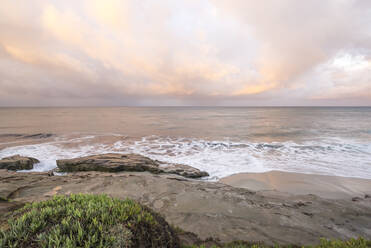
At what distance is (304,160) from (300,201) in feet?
26.8

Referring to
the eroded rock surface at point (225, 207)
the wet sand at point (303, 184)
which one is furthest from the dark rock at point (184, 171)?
the eroded rock surface at point (225, 207)

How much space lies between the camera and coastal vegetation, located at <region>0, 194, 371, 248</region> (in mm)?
1892

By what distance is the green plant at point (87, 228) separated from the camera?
189cm

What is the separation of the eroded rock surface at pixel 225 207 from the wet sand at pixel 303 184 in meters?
1.03

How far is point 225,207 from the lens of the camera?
17.8ft

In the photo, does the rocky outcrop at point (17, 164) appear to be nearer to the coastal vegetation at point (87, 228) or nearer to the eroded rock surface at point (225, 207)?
the eroded rock surface at point (225, 207)

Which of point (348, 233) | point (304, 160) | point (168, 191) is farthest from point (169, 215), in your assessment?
point (304, 160)

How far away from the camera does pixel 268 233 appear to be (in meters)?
4.18

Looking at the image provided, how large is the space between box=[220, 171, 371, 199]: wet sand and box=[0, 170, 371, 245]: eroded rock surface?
103 cm

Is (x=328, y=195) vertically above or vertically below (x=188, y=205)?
below

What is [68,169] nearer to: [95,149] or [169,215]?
[95,149]


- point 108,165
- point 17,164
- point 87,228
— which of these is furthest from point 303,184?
point 17,164

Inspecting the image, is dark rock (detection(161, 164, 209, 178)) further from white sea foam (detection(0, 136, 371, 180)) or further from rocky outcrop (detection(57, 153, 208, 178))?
white sea foam (detection(0, 136, 371, 180))

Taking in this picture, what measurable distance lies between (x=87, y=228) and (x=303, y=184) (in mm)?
10486
